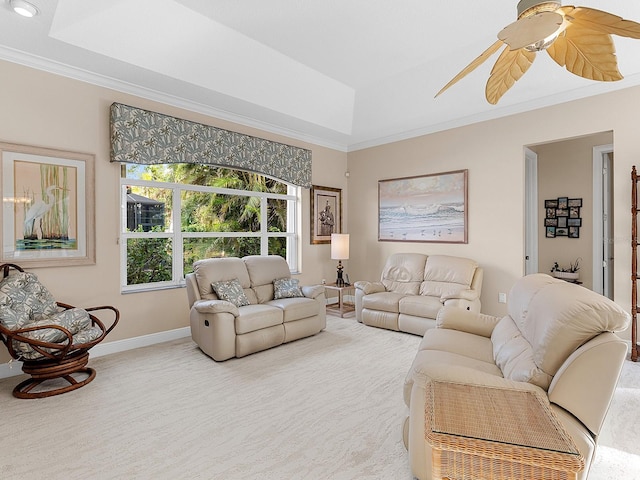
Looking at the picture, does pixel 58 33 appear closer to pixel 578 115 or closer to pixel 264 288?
pixel 264 288

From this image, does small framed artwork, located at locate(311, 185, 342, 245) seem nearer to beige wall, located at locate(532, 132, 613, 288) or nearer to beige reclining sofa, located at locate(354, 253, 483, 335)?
beige reclining sofa, located at locate(354, 253, 483, 335)

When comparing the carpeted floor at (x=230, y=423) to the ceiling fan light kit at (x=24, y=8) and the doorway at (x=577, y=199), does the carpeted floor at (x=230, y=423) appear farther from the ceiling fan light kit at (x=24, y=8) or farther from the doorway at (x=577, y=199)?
the ceiling fan light kit at (x=24, y=8)

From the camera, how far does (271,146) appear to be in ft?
16.8

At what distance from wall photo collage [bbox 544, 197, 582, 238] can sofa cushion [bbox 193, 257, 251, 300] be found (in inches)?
184

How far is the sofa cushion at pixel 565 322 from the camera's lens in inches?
59.5

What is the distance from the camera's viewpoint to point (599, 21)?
1615 mm

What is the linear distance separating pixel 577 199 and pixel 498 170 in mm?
1545

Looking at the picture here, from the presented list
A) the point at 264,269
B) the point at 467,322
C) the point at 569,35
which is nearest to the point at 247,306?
the point at 264,269

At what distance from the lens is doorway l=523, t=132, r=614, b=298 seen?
476 cm

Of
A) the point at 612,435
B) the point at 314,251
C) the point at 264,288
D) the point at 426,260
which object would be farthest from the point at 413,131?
the point at 612,435

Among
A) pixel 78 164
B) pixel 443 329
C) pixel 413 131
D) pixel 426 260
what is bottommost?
pixel 443 329

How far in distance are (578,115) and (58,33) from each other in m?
5.28

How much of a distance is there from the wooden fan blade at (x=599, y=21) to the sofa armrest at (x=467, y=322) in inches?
81.3

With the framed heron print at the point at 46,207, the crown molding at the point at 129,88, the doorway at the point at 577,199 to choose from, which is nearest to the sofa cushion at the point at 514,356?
the doorway at the point at 577,199
